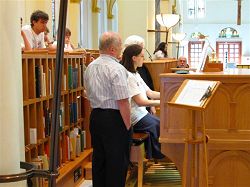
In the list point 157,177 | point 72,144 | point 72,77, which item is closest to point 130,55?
point 72,77

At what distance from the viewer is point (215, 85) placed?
12.8 ft

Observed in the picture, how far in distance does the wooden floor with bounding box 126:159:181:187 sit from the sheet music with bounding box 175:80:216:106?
232cm

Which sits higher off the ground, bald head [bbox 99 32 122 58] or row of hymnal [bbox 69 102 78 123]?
bald head [bbox 99 32 122 58]

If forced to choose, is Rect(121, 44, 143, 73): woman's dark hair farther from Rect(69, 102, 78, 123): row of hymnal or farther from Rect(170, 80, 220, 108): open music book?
Rect(170, 80, 220, 108): open music book

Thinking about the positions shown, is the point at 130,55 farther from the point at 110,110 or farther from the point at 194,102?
the point at 194,102

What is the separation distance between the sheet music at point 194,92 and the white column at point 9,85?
6.28 feet

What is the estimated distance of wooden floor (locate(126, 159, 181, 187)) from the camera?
20.3ft

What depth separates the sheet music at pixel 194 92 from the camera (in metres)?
3.82

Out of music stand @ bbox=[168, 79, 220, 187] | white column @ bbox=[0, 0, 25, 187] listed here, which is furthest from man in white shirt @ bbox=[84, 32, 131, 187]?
white column @ bbox=[0, 0, 25, 187]

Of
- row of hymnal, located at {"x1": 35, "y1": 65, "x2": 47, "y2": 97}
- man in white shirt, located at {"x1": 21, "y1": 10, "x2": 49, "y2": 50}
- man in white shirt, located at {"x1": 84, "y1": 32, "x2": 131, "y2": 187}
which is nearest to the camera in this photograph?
man in white shirt, located at {"x1": 84, "y1": 32, "x2": 131, "y2": 187}

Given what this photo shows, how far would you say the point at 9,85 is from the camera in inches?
80.0

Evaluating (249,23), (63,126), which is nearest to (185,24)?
(249,23)

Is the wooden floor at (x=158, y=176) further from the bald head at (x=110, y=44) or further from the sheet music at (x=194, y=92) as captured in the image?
the sheet music at (x=194, y=92)

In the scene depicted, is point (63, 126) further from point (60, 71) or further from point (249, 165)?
point (60, 71)
